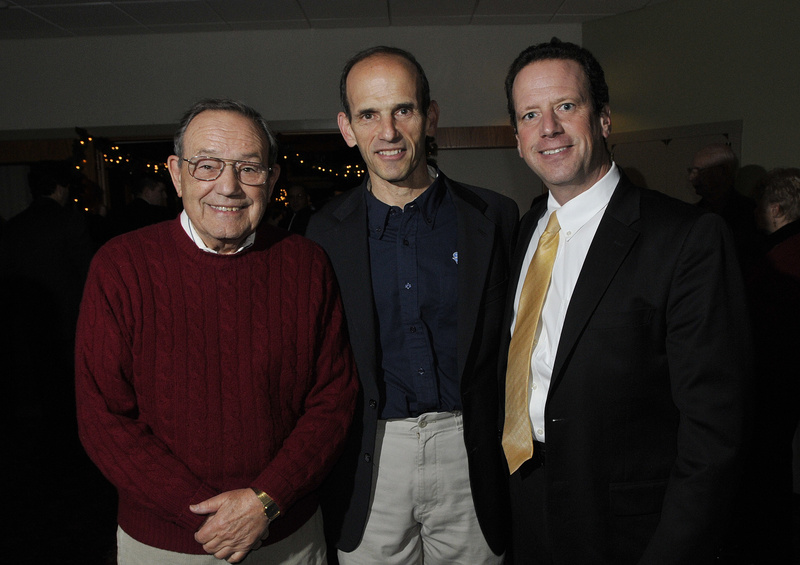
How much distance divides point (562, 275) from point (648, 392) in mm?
350

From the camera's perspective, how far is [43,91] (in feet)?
21.6

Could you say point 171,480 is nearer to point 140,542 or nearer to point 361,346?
point 140,542

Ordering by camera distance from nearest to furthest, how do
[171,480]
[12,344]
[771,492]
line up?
1. [171,480]
2. [771,492]
3. [12,344]

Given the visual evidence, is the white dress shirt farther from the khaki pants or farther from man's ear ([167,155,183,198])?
man's ear ([167,155,183,198])

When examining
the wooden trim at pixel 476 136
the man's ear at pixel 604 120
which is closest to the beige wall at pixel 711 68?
the wooden trim at pixel 476 136

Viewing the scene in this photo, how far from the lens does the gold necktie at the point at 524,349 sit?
155 cm

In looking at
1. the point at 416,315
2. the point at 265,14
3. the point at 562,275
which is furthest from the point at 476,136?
the point at 562,275

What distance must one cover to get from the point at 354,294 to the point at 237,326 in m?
0.37

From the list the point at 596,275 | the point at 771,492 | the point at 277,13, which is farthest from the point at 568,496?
the point at 277,13

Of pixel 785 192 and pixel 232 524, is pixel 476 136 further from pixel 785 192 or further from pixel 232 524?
pixel 232 524

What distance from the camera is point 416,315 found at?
1746mm

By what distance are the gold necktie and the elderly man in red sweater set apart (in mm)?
445

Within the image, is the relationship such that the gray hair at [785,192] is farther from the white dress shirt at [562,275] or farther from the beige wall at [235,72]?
the beige wall at [235,72]

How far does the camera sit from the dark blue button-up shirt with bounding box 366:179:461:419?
1.73 metres
